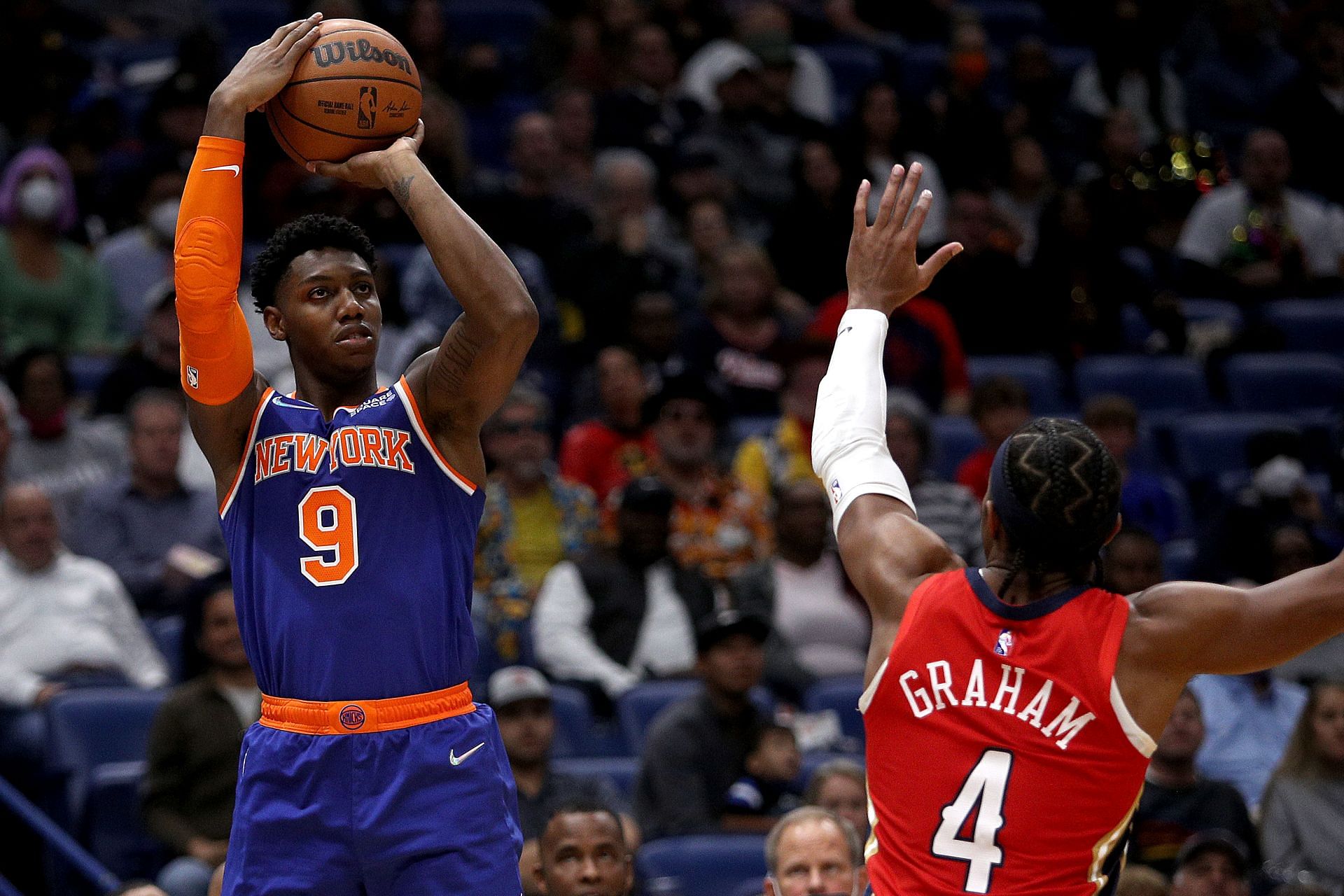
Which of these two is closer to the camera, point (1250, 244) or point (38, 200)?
point (38, 200)

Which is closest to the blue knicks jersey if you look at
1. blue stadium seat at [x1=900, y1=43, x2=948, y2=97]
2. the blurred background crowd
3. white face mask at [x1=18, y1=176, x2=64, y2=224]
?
the blurred background crowd

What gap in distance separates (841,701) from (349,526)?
4358mm

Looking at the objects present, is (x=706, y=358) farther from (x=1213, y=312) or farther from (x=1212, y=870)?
(x=1212, y=870)

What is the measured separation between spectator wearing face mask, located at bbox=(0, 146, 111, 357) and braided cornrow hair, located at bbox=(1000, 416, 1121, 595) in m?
7.37

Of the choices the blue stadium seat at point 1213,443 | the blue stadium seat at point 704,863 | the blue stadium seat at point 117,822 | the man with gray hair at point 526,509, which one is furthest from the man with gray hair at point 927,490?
the blue stadium seat at point 117,822

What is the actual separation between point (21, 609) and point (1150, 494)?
5.64 meters

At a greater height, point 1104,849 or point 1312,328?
point 1312,328

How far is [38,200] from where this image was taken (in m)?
9.43

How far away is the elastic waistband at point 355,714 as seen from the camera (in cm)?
360

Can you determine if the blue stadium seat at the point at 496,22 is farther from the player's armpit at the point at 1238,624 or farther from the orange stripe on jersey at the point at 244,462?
the player's armpit at the point at 1238,624

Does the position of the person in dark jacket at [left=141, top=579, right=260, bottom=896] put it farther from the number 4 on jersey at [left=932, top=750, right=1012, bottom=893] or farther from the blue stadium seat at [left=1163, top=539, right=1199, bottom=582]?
the blue stadium seat at [left=1163, top=539, right=1199, bottom=582]

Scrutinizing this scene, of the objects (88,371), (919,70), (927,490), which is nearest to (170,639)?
(88,371)

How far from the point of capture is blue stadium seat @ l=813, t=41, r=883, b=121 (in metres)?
13.9

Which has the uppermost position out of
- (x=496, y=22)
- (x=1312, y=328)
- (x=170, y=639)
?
(x=496, y=22)
